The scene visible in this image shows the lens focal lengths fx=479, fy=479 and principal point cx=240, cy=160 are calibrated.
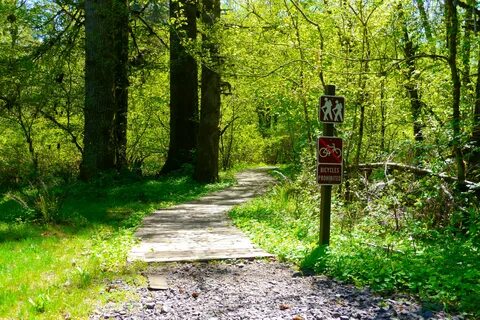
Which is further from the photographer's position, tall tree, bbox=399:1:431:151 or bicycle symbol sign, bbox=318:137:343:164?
tall tree, bbox=399:1:431:151

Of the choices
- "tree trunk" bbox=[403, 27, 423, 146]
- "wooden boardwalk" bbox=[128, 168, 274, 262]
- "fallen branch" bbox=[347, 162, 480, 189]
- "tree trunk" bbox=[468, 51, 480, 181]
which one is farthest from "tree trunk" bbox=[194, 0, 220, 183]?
"tree trunk" bbox=[468, 51, 480, 181]

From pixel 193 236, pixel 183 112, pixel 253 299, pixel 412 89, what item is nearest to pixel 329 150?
pixel 253 299

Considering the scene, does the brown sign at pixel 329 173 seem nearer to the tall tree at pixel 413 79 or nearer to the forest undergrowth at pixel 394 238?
the forest undergrowth at pixel 394 238

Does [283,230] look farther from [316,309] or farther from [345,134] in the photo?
[316,309]

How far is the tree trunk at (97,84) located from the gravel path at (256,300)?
9.63 metres

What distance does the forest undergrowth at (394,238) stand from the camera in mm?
4833

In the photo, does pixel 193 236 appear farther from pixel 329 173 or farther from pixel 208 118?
pixel 208 118

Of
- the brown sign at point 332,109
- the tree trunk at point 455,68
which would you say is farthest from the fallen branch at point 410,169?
the brown sign at point 332,109

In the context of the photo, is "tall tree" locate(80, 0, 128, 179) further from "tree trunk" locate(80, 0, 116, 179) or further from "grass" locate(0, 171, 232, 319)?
"grass" locate(0, 171, 232, 319)

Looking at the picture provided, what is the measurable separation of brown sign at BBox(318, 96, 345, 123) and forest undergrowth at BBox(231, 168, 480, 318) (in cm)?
167

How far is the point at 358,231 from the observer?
24.2ft

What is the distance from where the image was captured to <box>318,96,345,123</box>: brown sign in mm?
6180

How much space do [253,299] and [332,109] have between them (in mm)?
2733

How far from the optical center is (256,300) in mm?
4699
